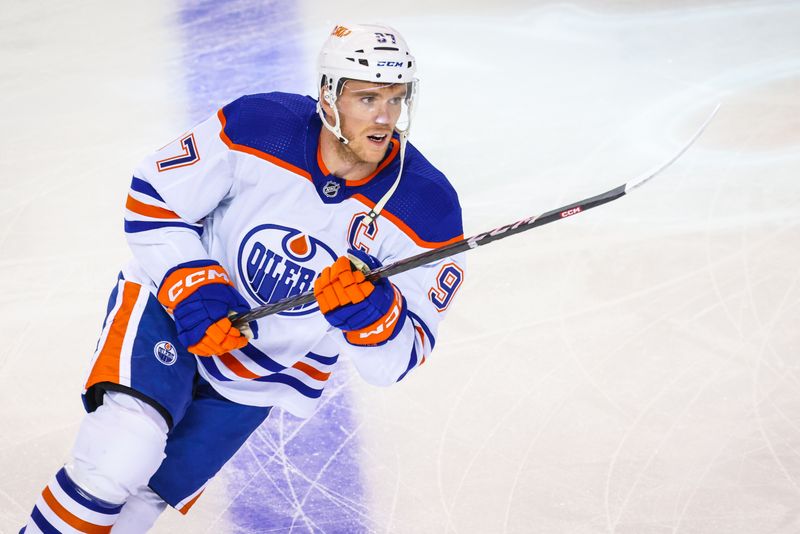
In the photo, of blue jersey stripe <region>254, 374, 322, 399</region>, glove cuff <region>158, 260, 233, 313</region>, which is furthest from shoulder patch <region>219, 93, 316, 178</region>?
blue jersey stripe <region>254, 374, 322, 399</region>

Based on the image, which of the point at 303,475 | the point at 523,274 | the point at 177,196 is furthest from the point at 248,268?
the point at 523,274

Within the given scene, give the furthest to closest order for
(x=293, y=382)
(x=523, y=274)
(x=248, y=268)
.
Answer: (x=523, y=274)
(x=293, y=382)
(x=248, y=268)

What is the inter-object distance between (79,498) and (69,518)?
0.14 feet

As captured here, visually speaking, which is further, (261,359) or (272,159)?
(261,359)

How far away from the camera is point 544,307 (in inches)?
130

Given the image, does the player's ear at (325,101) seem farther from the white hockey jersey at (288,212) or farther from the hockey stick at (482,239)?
the hockey stick at (482,239)

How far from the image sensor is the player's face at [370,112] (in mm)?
2148

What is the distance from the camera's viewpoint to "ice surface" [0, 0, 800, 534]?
8.93 ft

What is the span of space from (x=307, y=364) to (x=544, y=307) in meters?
1.07

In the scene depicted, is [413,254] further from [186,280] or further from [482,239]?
[186,280]

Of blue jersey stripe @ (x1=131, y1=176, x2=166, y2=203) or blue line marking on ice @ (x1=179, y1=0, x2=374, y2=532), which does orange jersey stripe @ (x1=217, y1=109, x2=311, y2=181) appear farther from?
blue line marking on ice @ (x1=179, y1=0, x2=374, y2=532)

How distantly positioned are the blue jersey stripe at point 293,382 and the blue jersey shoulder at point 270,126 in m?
0.52

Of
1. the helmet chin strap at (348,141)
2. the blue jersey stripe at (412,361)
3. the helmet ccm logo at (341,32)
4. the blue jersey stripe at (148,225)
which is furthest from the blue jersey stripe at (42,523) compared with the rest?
the helmet ccm logo at (341,32)

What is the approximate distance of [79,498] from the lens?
6.89 ft
